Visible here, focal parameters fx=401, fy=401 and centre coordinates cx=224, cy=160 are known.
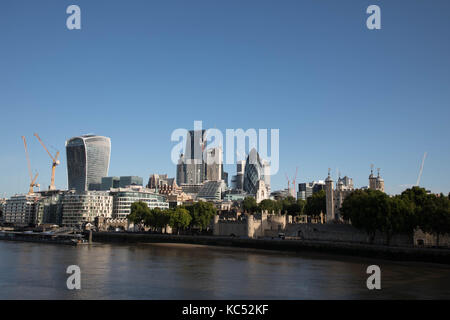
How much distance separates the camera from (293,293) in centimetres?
3825

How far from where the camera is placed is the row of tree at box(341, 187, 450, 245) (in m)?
64.2

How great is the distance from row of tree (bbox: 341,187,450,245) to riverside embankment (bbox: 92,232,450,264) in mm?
4236

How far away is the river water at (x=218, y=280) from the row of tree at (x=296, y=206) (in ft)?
175

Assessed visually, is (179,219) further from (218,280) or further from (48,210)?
(48,210)

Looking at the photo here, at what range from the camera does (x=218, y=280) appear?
4512 cm

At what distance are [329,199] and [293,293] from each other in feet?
238

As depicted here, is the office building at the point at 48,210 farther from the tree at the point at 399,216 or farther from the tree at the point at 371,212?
the tree at the point at 399,216

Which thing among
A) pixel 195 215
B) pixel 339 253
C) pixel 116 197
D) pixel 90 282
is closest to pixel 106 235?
pixel 195 215

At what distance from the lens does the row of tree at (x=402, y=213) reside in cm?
6419

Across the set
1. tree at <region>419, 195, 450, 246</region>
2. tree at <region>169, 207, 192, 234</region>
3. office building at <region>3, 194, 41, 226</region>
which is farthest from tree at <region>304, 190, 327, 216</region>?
office building at <region>3, 194, 41, 226</region>

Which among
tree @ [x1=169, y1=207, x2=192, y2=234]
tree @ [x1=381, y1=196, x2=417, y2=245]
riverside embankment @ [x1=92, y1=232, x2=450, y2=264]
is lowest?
riverside embankment @ [x1=92, y1=232, x2=450, y2=264]

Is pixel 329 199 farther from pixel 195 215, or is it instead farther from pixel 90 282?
pixel 90 282

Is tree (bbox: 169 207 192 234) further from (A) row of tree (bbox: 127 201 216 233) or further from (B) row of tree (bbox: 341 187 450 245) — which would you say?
(B) row of tree (bbox: 341 187 450 245)

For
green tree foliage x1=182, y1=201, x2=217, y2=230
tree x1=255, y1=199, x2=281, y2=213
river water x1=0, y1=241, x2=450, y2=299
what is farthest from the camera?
tree x1=255, y1=199, x2=281, y2=213
